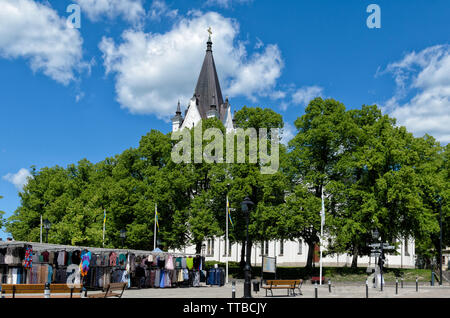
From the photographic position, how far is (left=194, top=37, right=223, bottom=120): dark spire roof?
3342 inches

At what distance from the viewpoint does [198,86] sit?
86.1 meters

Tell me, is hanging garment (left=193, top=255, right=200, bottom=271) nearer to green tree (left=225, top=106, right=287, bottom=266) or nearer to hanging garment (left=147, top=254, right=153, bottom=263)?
hanging garment (left=147, top=254, right=153, bottom=263)

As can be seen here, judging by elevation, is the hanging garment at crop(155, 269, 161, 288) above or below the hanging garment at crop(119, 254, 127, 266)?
below

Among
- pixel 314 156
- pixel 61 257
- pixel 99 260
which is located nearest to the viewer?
pixel 61 257

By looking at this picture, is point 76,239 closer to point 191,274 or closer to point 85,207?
point 85,207

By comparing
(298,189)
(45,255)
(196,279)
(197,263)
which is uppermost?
(298,189)

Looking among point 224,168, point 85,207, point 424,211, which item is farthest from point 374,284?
point 85,207

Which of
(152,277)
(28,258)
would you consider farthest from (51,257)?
(152,277)

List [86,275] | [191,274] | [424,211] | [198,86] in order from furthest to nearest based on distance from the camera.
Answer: [198,86] < [424,211] < [191,274] < [86,275]

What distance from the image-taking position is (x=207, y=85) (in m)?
85.4

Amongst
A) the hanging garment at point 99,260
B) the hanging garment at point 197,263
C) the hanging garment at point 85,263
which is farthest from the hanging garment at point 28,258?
the hanging garment at point 197,263

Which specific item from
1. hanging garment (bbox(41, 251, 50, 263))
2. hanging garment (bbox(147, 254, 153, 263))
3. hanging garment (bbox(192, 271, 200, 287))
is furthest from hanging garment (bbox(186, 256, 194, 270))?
hanging garment (bbox(41, 251, 50, 263))

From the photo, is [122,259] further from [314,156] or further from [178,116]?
[178,116]
